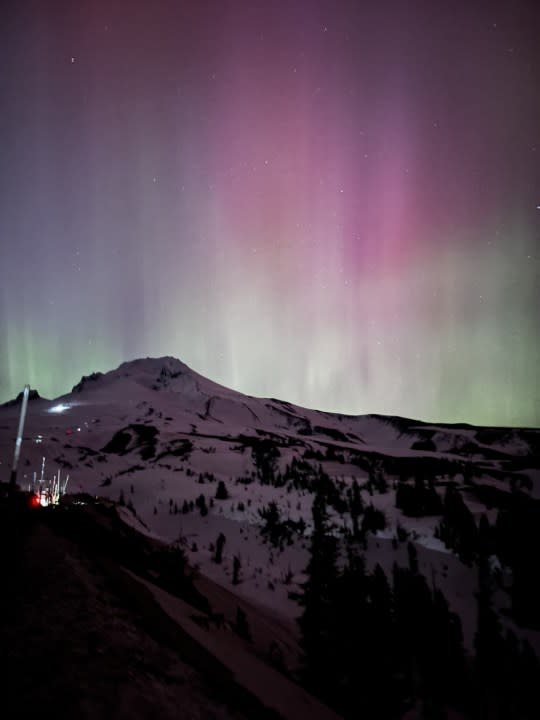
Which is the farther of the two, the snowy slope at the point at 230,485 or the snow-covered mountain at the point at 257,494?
the snowy slope at the point at 230,485

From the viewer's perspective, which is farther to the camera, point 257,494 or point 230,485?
point 230,485

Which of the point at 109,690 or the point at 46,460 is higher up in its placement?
the point at 109,690

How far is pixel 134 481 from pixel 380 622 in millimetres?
81478

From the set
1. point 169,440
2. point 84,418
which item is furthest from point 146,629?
point 84,418

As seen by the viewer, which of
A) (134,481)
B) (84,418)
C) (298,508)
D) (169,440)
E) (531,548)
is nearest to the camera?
(531,548)

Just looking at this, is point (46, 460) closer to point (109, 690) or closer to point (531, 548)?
point (531, 548)

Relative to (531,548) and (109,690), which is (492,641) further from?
(109,690)

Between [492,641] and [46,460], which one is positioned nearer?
[492,641]

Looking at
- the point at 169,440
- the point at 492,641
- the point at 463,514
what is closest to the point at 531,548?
the point at 463,514

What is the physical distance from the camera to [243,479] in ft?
352

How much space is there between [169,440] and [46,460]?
57393 mm

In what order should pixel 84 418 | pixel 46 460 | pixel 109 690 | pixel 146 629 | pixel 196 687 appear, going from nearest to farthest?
pixel 109 690 → pixel 196 687 → pixel 146 629 → pixel 46 460 → pixel 84 418

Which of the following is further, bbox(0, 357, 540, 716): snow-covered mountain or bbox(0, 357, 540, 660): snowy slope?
bbox(0, 357, 540, 660): snowy slope

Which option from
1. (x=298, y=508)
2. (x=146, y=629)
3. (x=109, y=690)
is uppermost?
(x=109, y=690)
